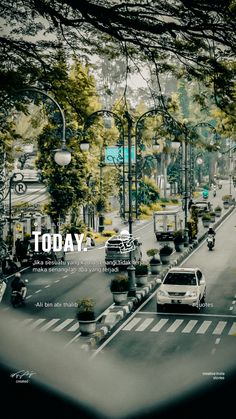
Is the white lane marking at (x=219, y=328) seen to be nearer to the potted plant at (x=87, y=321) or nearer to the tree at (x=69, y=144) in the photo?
the potted plant at (x=87, y=321)

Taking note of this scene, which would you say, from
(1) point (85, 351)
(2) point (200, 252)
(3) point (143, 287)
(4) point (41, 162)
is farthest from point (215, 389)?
(2) point (200, 252)

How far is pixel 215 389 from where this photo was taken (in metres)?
15.7

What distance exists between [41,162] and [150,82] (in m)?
14.3

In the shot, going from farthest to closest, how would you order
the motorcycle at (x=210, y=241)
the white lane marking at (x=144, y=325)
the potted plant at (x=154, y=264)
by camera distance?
the motorcycle at (x=210, y=241) < the potted plant at (x=154, y=264) < the white lane marking at (x=144, y=325)

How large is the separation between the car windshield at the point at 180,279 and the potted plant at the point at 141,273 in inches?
122

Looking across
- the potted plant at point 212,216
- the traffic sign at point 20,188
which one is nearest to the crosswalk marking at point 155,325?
the traffic sign at point 20,188

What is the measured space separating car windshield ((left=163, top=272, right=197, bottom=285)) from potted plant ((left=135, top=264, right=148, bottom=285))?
3.10 m

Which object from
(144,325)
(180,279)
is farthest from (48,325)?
(180,279)

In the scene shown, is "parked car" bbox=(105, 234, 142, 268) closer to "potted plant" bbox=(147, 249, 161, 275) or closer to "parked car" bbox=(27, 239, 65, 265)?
"potted plant" bbox=(147, 249, 161, 275)

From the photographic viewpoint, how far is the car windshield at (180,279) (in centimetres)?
2453

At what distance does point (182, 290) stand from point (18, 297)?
572 centimetres

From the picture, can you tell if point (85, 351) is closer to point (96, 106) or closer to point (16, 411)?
point (16, 411)

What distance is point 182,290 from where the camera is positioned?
948 inches

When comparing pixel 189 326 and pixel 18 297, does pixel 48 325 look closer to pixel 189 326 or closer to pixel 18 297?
pixel 18 297
